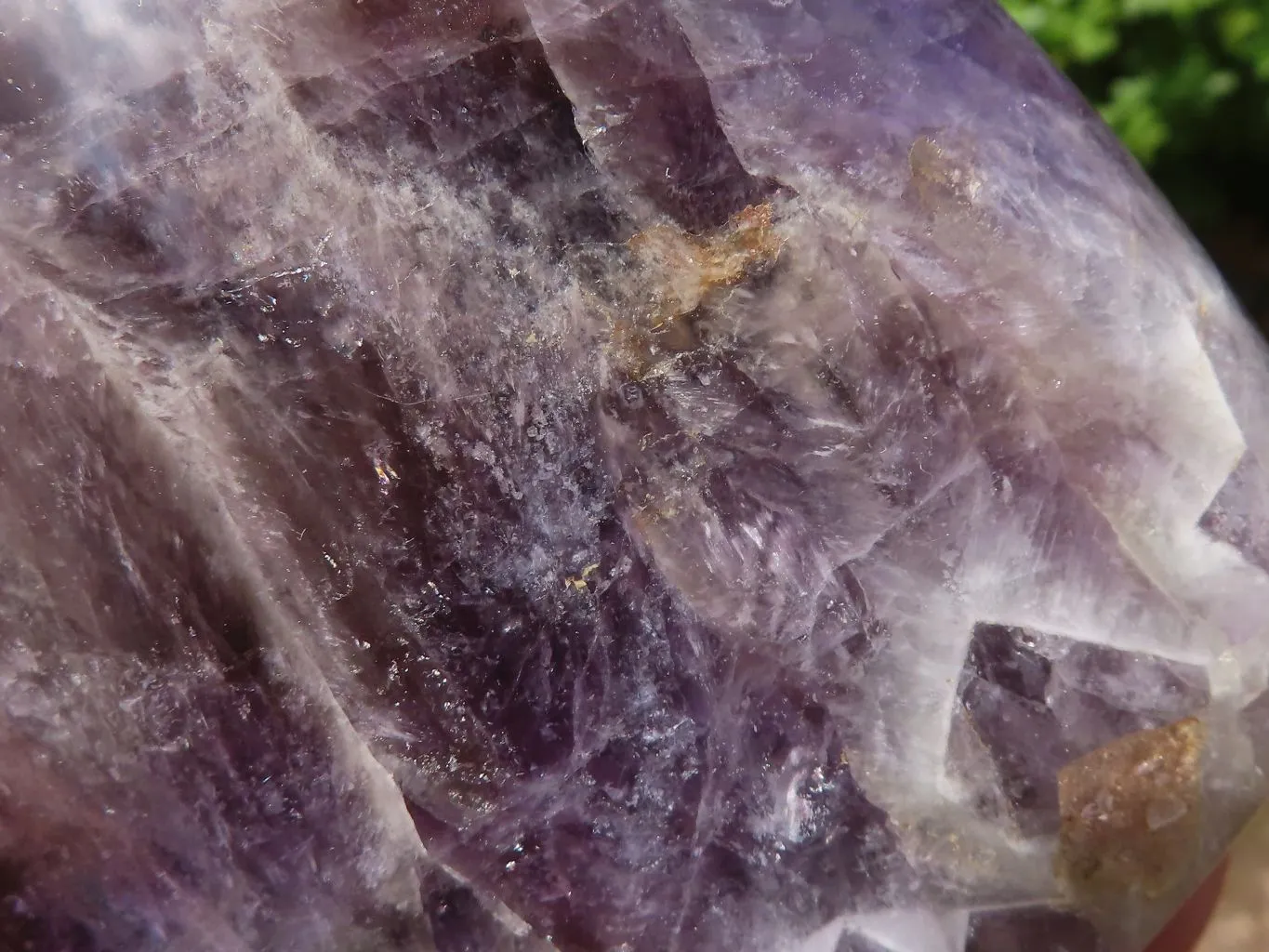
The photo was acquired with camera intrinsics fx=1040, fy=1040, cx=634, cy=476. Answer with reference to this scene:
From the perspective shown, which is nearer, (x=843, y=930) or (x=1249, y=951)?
(x=843, y=930)

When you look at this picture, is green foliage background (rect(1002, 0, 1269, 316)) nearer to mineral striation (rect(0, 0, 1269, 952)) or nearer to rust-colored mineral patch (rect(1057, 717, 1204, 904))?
mineral striation (rect(0, 0, 1269, 952))

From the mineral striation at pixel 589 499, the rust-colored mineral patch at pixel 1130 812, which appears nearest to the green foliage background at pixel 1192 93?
the mineral striation at pixel 589 499

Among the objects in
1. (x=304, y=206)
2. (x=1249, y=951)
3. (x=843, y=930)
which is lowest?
(x=1249, y=951)

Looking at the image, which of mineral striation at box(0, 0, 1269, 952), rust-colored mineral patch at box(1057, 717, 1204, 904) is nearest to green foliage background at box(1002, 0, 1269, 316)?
mineral striation at box(0, 0, 1269, 952)

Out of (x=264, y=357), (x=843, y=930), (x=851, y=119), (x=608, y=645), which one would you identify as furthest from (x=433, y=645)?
(x=851, y=119)

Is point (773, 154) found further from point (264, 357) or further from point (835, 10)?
point (264, 357)

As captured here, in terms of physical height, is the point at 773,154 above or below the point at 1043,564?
above
